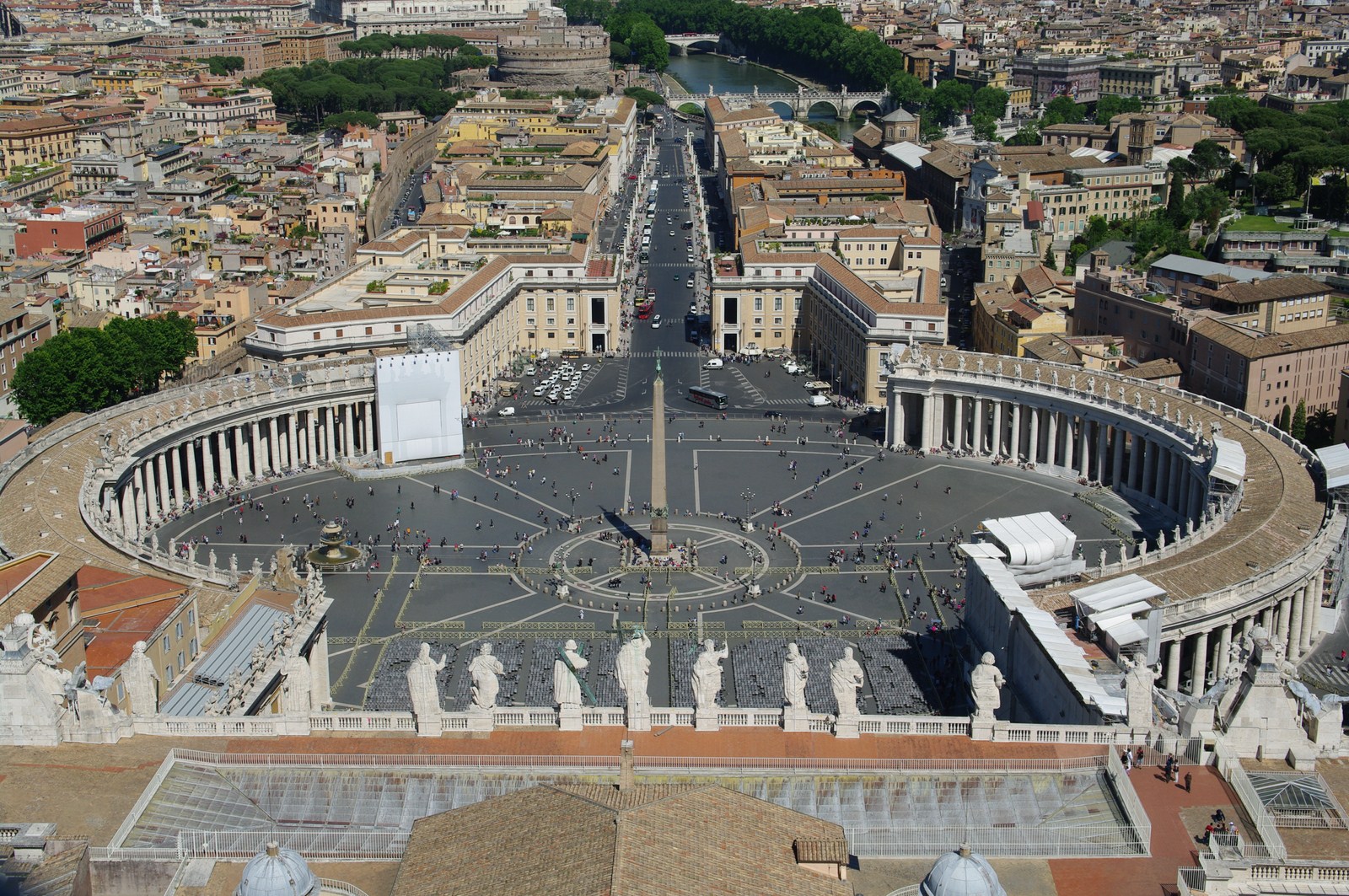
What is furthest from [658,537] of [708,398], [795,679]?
[795,679]

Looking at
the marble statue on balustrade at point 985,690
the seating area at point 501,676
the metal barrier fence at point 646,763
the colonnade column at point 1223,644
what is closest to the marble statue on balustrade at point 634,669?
the metal barrier fence at point 646,763

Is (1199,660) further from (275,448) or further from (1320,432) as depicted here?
(275,448)

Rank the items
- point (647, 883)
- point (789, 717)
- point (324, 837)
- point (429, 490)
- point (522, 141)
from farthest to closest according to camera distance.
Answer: point (522, 141)
point (429, 490)
point (789, 717)
point (324, 837)
point (647, 883)

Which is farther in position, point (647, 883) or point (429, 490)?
point (429, 490)

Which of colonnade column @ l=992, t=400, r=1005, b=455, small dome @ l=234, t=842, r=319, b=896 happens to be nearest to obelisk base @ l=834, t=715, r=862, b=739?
small dome @ l=234, t=842, r=319, b=896

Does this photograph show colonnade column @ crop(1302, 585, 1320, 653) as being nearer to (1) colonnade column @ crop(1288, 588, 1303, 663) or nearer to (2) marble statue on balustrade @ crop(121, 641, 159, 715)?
(1) colonnade column @ crop(1288, 588, 1303, 663)

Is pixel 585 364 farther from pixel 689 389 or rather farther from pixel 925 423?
pixel 925 423

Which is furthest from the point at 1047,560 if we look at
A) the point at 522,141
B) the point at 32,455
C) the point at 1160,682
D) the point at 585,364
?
the point at 522,141
